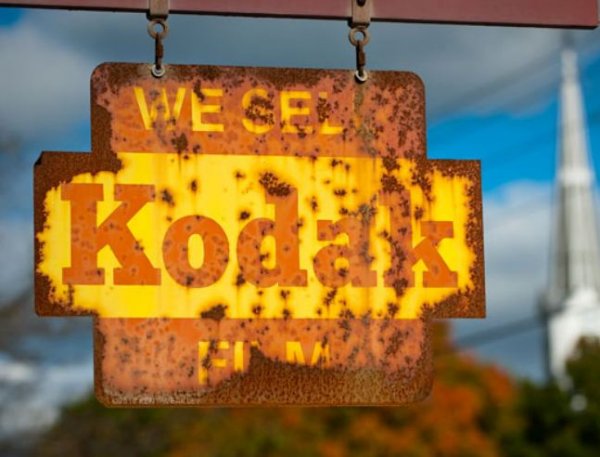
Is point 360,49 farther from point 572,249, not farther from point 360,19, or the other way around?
point 572,249

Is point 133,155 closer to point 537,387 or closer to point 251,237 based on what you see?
point 251,237

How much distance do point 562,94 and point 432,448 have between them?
31952 mm

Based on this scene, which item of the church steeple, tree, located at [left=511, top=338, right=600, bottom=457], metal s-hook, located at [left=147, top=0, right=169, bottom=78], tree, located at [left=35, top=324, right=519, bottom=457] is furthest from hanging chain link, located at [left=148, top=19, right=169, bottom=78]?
the church steeple

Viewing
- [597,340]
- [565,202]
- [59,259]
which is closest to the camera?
[59,259]

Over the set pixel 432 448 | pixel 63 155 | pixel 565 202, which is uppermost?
pixel 565 202

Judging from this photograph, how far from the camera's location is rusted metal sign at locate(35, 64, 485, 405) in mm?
4344

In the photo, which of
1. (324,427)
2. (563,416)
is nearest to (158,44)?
(324,427)

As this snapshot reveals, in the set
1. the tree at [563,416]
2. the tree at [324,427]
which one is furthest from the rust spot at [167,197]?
the tree at [563,416]

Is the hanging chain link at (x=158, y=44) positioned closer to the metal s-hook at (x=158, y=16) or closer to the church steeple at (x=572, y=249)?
the metal s-hook at (x=158, y=16)

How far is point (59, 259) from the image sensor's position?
14.2ft

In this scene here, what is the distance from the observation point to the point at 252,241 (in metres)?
4.41

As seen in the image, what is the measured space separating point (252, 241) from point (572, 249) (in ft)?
344

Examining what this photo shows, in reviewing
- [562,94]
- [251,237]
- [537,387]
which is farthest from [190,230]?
[562,94]

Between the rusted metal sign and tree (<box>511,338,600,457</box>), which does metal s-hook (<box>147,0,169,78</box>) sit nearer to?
the rusted metal sign
